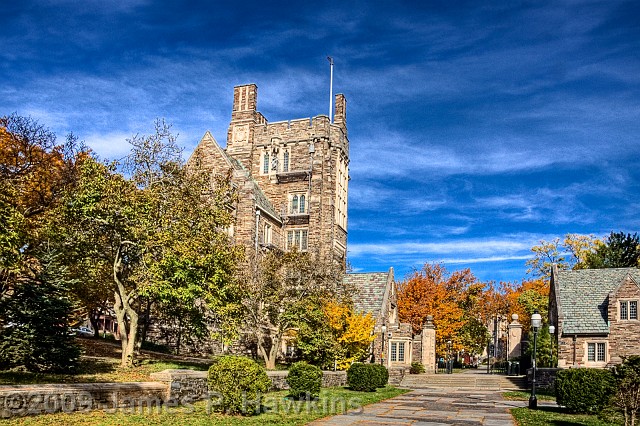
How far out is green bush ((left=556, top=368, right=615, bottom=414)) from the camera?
21000 mm

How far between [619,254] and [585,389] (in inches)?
2052

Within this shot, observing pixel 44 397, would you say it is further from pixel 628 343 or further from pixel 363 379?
pixel 628 343

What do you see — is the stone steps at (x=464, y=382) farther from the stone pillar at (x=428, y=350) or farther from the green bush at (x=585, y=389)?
the green bush at (x=585, y=389)

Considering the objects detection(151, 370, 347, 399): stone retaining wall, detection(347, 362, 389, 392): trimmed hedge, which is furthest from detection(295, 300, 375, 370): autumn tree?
detection(151, 370, 347, 399): stone retaining wall

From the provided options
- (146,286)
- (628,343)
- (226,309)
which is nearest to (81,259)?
(146,286)

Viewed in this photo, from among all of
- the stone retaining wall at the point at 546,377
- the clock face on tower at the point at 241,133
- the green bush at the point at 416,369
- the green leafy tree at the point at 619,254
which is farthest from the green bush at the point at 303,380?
the green leafy tree at the point at 619,254

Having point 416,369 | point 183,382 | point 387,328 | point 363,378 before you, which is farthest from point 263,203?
point 183,382

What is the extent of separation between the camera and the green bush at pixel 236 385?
1730cm

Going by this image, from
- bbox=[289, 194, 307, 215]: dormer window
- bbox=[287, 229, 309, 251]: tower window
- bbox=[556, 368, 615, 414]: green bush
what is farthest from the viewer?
bbox=[289, 194, 307, 215]: dormer window

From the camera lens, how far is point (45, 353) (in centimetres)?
1953

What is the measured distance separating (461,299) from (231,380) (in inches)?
2313

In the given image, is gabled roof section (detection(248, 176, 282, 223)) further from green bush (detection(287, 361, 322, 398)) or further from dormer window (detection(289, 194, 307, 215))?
green bush (detection(287, 361, 322, 398))

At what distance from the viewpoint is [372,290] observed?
4703cm

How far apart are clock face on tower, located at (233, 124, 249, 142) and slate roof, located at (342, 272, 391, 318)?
17.7 m
